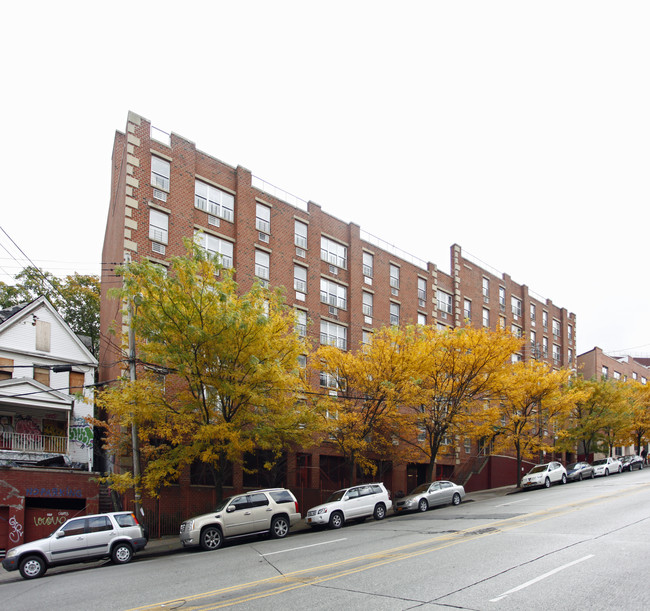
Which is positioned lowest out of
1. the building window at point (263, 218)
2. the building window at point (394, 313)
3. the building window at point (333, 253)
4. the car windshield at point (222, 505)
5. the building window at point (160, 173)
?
the car windshield at point (222, 505)

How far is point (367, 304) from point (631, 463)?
1071 inches

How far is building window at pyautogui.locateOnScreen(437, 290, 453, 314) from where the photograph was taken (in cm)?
4425

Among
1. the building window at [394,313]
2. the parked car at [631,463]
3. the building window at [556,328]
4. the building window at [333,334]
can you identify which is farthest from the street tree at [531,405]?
the building window at [556,328]

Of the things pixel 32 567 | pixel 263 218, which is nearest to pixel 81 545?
pixel 32 567

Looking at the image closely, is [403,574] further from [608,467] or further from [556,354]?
[556,354]

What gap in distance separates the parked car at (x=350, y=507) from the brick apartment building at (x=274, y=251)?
21.5ft

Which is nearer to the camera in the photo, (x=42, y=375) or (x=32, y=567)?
(x=32, y=567)

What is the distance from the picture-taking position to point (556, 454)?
53.3 meters

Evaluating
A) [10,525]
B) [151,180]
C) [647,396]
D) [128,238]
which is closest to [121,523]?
[10,525]

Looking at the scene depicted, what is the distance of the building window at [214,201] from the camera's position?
1207 inches

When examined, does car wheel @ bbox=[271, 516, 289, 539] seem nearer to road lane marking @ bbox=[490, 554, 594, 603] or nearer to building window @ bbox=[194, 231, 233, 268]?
road lane marking @ bbox=[490, 554, 594, 603]

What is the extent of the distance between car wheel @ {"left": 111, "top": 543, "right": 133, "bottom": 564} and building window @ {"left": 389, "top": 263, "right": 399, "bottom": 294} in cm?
2539

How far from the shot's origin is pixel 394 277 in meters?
40.7

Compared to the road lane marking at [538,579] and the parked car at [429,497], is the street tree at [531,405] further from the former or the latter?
the road lane marking at [538,579]
